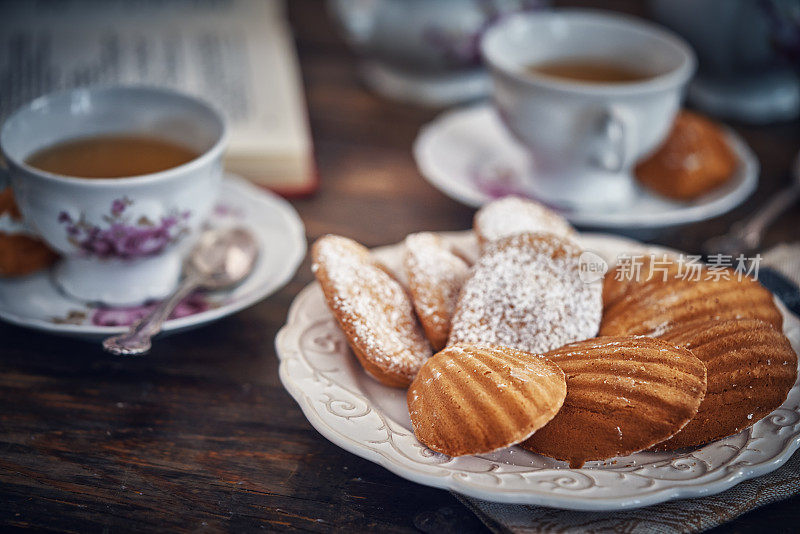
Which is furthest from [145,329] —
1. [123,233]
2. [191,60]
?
[191,60]

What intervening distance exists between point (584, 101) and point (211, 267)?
0.53 metres

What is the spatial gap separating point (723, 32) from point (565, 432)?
3.16 ft

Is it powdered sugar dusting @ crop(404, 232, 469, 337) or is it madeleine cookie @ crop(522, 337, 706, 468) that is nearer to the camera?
madeleine cookie @ crop(522, 337, 706, 468)

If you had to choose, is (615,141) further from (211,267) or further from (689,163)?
(211,267)

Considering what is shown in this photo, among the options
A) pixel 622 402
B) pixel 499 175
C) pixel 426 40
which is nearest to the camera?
pixel 622 402

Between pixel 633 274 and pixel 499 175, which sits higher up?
pixel 633 274

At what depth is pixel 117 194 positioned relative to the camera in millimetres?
692

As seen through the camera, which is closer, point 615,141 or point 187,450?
point 187,450

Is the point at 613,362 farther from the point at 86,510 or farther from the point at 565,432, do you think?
the point at 86,510

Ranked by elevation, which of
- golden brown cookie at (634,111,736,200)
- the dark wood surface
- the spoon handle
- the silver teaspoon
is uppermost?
golden brown cookie at (634,111,736,200)

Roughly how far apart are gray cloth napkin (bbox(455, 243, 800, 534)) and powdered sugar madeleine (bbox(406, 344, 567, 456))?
68mm

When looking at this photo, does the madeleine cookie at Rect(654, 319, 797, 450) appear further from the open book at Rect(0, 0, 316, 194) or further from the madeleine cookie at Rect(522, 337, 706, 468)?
the open book at Rect(0, 0, 316, 194)

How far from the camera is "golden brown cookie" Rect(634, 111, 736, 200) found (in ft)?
3.34

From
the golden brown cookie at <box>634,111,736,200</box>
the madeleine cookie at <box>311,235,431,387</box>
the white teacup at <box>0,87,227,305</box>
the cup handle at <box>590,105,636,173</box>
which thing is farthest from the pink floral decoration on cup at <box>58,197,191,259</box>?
the golden brown cookie at <box>634,111,736,200</box>
